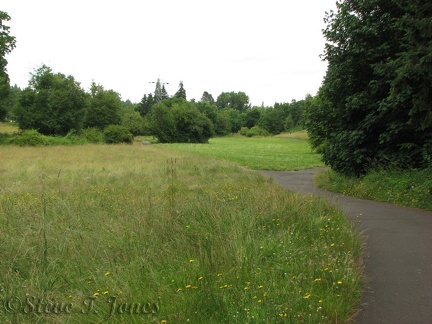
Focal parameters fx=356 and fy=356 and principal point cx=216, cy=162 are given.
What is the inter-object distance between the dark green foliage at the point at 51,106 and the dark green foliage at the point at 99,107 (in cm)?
→ 279

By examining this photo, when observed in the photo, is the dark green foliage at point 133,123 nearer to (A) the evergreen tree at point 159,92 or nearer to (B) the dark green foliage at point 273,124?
(A) the evergreen tree at point 159,92

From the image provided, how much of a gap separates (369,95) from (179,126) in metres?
65.0

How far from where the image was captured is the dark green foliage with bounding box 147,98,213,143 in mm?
75312

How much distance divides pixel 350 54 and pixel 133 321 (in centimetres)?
1356

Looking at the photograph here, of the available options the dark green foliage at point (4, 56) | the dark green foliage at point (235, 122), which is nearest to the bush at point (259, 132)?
the dark green foliage at point (235, 122)

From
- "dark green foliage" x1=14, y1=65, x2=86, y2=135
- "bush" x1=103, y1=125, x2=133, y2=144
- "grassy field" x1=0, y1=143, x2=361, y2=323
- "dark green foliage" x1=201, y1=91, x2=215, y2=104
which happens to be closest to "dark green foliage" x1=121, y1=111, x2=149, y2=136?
"dark green foliage" x1=14, y1=65, x2=86, y2=135

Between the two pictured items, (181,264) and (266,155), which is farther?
(266,155)

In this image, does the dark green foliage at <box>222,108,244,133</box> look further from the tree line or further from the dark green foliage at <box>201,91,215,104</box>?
the tree line

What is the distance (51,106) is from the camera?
54719 millimetres

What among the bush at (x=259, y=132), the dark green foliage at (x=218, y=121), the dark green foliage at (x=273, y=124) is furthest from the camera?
the dark green foliage at (x=273, y=124)

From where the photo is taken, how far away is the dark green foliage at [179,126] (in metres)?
75.3

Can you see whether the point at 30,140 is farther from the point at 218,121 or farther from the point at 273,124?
the point at 273,124

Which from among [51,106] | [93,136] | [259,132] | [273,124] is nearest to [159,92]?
[273,124]

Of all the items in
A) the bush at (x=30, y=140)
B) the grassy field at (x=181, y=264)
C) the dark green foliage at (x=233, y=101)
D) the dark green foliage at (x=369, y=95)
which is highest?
the dark green foliage at (x=233, y=101)
